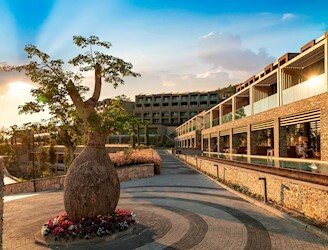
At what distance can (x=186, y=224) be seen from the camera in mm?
8391

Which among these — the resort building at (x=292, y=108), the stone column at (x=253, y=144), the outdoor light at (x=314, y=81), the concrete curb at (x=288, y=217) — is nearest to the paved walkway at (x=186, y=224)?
the concrete curb at (x=288, y=217)

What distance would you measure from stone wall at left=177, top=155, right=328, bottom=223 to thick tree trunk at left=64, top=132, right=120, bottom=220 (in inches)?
242

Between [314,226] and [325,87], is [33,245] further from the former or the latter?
[325,87]

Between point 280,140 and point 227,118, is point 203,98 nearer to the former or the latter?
point 227,118

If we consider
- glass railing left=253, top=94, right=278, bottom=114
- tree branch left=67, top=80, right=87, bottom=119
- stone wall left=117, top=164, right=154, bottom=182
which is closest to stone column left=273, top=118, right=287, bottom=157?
glass railing left=253, top=94, right=278, bottom=114

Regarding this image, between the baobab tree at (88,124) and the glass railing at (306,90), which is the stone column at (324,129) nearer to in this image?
the glass railing at (306,90)

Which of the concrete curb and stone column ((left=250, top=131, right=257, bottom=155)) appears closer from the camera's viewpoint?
the concrete curb

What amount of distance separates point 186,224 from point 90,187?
3.30 m

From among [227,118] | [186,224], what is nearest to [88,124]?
[186,224]

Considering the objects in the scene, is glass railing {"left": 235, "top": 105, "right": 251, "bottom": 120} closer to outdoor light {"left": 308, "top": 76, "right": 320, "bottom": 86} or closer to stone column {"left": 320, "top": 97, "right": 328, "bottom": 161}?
Result: outdoor light {"left": 308, "top": 76, "right": 320, "bottom": 86}

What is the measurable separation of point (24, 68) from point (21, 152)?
71852 millimetres

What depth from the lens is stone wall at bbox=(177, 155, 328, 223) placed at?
7.70 metres

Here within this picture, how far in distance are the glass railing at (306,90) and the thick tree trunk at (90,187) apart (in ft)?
42.3

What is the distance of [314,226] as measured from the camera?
24.7 ft
